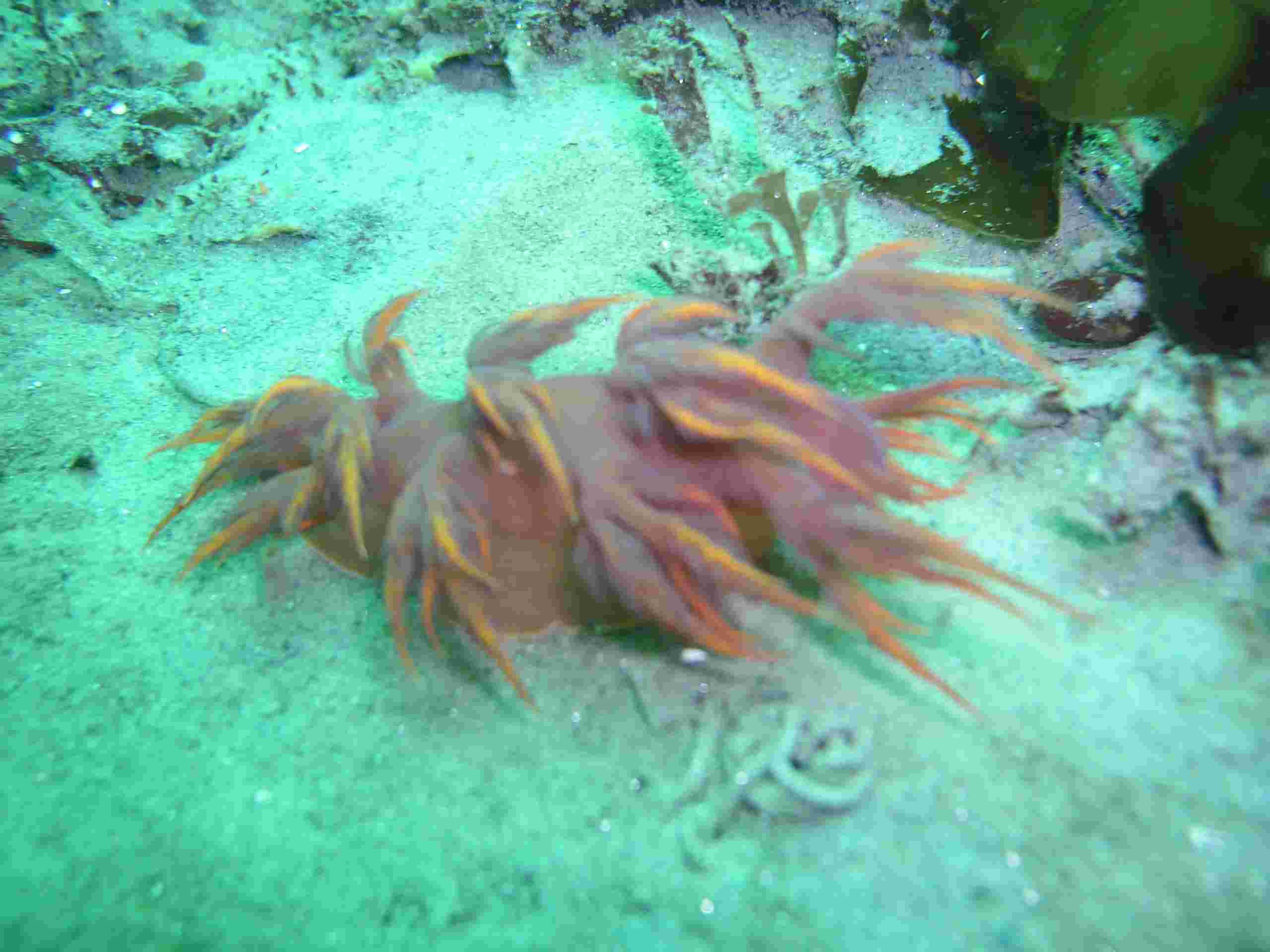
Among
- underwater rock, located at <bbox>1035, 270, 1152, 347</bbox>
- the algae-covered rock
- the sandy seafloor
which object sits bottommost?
the sandy seafloor

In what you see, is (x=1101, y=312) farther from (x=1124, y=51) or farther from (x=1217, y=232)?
(x=1124, y=51)

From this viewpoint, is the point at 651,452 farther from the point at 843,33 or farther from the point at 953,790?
the point at 843,33

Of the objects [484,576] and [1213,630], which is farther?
[484,576]

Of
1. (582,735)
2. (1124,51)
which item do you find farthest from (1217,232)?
(582,735)

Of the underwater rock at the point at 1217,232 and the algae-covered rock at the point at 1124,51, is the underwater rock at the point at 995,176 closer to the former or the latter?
the algae-covered rock at the point at 1124,51

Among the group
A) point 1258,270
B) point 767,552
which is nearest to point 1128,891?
point 767,552

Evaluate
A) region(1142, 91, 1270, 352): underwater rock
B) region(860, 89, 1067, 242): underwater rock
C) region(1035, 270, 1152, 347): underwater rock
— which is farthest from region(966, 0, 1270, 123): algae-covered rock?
region(1035, 270, 1152, 347): underwater rock

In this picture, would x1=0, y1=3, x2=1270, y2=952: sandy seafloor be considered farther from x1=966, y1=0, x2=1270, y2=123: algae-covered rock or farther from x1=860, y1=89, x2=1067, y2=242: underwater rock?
x1=966, y1=0, x2=1270, y2=123: algae-covered rock
